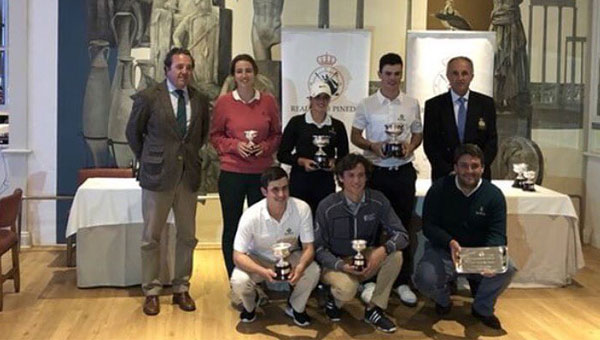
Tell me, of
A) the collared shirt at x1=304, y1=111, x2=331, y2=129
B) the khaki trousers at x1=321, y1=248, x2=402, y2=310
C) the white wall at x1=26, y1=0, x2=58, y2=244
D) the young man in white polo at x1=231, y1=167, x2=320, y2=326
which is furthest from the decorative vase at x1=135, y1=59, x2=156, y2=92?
the khaki trousers at x1=321, y1=248, x2=402, y2=310

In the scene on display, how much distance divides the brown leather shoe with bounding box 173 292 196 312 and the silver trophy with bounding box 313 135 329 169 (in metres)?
1.12

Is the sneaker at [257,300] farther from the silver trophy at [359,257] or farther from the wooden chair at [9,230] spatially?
the wooden chair at [9,230]

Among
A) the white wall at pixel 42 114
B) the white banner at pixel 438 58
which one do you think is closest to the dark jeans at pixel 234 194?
the white banner at pixel 438 58

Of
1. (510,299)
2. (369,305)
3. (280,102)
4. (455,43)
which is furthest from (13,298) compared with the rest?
(455,43)

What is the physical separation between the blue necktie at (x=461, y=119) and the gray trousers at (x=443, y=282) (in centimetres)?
69

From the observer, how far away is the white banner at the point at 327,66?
539 centimetres

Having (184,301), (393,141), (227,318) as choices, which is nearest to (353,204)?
(393,141)

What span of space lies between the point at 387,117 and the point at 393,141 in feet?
0.58

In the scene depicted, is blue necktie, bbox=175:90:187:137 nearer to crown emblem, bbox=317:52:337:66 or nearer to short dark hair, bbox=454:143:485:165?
short dark hair, bbox=454:143:485:165

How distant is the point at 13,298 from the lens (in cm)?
417

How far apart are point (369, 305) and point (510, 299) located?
110cm

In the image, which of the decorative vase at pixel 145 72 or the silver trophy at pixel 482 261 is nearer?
the silver trophy at pixel 482 261

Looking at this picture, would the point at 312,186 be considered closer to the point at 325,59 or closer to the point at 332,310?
the point at 332,310

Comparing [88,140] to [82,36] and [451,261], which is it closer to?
[82,36]
